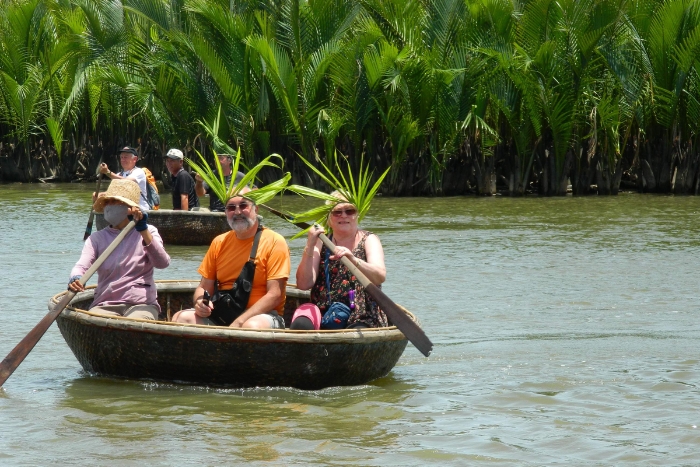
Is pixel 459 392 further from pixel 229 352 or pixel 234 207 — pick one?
pixel 234 207


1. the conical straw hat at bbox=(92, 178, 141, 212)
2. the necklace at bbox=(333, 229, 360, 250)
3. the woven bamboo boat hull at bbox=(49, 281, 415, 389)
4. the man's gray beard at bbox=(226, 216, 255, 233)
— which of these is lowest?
the woven bamboo boat hull at bbox=(49, 281, 415, 389)

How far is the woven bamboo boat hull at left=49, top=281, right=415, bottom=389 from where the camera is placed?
6633 millimetres

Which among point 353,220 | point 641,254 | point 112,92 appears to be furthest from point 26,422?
point 112,92

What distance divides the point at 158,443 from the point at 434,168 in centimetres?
1617

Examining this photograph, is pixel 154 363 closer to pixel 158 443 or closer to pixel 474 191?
pixel 158 443

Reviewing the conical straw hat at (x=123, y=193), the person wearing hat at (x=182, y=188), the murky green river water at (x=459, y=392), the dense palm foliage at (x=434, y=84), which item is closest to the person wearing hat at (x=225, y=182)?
the person wearing hat at (x=182, y=188)

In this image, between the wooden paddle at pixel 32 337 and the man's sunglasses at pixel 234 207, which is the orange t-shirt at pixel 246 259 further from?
the wooden paddle at pixel 32 337

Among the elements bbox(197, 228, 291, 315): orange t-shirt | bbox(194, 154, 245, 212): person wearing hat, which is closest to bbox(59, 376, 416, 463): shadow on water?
bbox(197, 228, 291, 315): orange t-shirt

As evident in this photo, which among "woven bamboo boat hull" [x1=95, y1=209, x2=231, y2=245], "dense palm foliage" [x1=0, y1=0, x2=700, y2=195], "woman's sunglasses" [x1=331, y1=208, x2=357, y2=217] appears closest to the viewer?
"woman's sunglasses" [x1=331, y1=208, x2=357, y2=217]

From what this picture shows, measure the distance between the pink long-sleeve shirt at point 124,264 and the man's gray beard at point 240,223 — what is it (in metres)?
0.45

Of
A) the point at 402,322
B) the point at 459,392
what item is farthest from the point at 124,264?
the point at 459,392

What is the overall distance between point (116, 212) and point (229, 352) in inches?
45.2

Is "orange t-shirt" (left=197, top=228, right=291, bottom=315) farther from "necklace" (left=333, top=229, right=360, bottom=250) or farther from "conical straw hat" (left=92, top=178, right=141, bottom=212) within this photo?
"conical straw hat" (left=92, top=178, right=141, bottom=212)

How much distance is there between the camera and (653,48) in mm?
20250
